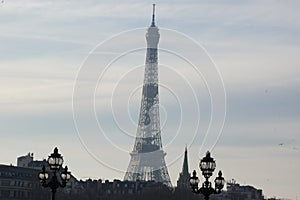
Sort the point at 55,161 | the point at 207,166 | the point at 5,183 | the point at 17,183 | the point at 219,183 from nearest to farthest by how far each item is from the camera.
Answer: the point at 55,161
the point at 207,166
the point at 219,183
the point at 5,183
the point at 17,183

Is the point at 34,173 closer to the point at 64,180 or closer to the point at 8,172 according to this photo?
the point at 8,172

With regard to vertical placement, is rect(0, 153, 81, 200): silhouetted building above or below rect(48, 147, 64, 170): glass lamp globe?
above

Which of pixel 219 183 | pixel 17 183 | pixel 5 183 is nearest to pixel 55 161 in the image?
pixel 219 183

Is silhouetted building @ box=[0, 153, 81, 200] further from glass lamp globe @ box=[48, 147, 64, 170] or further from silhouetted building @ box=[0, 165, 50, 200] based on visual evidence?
glass lamp globe @ box=[48, 147, 64, 170]

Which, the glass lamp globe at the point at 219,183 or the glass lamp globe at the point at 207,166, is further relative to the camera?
the glass lamp globe at the point at 219,183

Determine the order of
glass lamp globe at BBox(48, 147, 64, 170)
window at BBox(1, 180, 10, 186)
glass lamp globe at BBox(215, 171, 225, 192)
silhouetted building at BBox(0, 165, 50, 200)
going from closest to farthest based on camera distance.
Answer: glass lamp globe at BBox(48, 147, 64, 170) < glass lamp globe at BBox(215, 171, 225, 192) < silhouetted building at BBox(0, 165, 50, 200) < window at BBox(1, 180, 10, 186)

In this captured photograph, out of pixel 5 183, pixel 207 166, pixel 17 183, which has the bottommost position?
pixel 207 166

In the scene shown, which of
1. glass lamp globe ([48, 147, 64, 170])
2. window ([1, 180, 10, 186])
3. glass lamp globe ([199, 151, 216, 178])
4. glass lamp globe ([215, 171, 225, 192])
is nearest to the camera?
glass lamp globe ([48, 147, 64, 170])

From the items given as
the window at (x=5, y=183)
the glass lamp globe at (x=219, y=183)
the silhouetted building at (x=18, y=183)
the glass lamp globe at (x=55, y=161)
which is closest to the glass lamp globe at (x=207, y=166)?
the glass lamp globe at (x=219, y=183)

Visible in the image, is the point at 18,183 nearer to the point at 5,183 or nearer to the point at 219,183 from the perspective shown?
the point at 5,183

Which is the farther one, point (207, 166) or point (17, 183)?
point (17, 183)

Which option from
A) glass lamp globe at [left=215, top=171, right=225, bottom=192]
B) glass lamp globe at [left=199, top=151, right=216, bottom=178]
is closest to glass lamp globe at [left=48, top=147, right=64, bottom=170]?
glass lamp globe at [left=199, top=151, right=216, bottom=178]

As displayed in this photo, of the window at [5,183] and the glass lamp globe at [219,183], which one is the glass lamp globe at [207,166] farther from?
the window at [5,183]

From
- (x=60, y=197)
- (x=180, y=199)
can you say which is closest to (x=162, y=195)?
(x=180, y=199)
